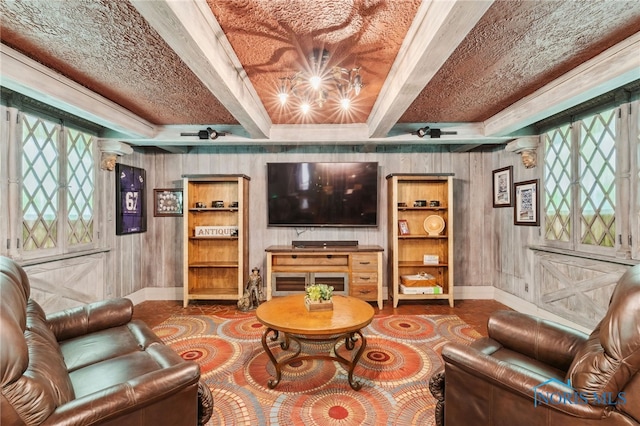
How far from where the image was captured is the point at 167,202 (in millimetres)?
4297

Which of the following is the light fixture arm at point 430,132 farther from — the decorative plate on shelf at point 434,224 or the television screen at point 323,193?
the decorative plate on shelf at point 434,224

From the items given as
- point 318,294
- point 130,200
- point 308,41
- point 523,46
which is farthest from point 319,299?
point 130,200

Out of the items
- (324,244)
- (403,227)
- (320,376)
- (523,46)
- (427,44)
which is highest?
(523,46)

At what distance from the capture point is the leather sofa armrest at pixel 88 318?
1.87m

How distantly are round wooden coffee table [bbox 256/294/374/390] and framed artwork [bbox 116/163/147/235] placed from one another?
2.60 m

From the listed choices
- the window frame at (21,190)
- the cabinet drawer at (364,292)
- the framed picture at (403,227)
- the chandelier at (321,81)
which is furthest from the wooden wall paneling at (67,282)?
the framed picture at (403,227)

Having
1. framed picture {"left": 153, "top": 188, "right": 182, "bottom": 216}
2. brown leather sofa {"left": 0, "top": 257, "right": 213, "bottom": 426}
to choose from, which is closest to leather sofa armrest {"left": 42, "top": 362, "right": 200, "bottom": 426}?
brown leather sofa {"left": 0, "top": 257, "right": 213, "bottom": 426}

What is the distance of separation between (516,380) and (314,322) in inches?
49.0

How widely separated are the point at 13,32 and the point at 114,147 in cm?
191

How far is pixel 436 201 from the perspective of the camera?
4.04 m

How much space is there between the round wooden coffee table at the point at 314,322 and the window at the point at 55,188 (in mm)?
2306

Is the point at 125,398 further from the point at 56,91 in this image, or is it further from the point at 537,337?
the point at 56,91

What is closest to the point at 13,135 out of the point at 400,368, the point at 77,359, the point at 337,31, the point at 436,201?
the point at 77,359

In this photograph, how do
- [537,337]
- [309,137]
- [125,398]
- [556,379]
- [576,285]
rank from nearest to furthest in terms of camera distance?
[125,398], [556,379], [537,337], [576,285], [309,137]
